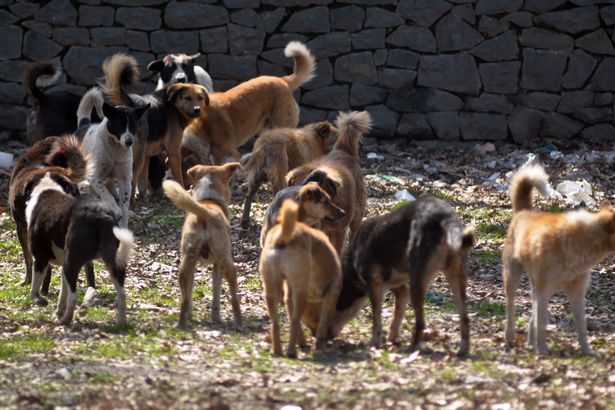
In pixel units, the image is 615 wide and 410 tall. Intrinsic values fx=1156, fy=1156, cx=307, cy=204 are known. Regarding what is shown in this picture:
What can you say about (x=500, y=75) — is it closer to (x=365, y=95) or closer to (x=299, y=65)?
(x=365, y=95)

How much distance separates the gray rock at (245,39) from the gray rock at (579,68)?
4.32 meters

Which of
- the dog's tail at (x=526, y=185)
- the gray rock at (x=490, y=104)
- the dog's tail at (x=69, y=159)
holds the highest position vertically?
the gray rock at (x=490, y=104)

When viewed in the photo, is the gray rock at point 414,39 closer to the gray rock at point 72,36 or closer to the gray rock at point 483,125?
the gray rock at point 483,125

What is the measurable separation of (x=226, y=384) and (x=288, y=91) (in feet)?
26.9

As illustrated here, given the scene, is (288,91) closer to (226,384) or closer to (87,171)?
(87,171)

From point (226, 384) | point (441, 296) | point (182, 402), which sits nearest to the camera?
point (182, 402)

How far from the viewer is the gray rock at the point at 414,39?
53.2 feet

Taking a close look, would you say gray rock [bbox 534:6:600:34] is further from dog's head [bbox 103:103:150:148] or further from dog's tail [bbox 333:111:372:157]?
dog's head [bbox 103:103:150:148]

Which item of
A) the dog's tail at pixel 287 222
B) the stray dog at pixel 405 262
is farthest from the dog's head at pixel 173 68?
the dog's tail at pixel 287 222

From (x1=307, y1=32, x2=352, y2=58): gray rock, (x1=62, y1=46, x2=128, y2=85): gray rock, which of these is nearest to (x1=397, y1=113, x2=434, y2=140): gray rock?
(x1=307, y1=32, x2=352, y2=58): gray rock

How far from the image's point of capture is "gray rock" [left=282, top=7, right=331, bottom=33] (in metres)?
16.2

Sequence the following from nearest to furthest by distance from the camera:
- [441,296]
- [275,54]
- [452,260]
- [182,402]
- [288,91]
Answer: [182,402], [452,260], [441,296], [288,91], [275,54]

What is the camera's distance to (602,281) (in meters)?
10.1

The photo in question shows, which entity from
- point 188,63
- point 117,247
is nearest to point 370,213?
point 188,63
